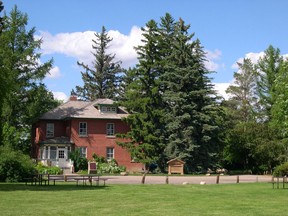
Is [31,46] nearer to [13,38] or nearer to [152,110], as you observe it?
[13,38]

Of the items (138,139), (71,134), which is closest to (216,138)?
(138,139)

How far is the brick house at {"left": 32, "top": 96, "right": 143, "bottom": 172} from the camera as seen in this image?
5278cm

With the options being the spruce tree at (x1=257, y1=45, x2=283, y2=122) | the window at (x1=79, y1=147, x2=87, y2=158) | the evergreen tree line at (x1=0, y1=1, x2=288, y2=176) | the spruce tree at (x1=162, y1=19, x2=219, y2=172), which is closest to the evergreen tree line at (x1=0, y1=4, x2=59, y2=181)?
the evergreen tree line at (x1=0, y1=1, x2=288, y2=176)

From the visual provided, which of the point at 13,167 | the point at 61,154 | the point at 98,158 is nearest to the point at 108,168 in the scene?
the point at 98,158

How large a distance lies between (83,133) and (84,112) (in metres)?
2.69

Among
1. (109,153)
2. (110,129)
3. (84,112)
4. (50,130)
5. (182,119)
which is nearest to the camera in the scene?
(182,119)

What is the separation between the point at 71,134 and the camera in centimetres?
5372

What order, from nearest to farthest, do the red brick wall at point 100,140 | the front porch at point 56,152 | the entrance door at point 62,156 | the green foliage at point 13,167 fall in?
the green foliage at point 13,167, the front porch at point 56,152, the entrance door at point 62,156, the red brick wall at point 100,140

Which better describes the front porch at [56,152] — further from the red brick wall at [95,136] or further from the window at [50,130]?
the window at [50,130]

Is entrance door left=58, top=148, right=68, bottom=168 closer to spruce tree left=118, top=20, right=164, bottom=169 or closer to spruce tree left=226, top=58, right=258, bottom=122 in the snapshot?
spruce tree left=118, top=20, right=164, bottom=169

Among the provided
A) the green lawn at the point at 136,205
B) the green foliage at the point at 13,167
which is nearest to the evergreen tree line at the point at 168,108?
the green foliage at the point at 13,167

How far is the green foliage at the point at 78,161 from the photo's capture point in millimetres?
50719

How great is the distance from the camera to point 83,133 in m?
54.1

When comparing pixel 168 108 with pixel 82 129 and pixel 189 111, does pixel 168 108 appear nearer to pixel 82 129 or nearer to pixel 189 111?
pixel 189 111
